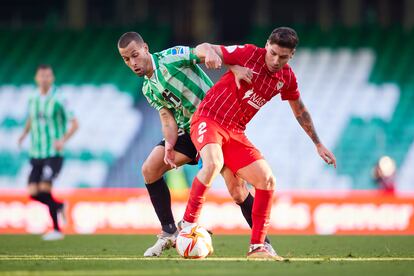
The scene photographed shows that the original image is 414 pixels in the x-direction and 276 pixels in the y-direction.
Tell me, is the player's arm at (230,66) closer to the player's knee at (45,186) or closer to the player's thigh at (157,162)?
the player's thigh at (157,162)

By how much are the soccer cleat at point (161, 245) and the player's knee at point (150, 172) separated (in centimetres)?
46

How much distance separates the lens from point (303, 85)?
1870cm

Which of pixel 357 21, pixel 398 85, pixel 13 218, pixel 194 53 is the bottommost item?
Result: pixel 13 218

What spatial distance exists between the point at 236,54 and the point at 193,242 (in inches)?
57.1

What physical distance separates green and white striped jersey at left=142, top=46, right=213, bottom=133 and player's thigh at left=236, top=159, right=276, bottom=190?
33.1 inches

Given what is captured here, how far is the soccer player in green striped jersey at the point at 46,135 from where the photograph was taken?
1124cm

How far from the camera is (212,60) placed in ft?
22.3

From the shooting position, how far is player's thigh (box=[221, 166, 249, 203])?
7398mm

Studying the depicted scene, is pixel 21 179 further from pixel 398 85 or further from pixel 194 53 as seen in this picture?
pixel 194 53

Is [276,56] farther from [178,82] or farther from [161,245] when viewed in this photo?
[161,245]

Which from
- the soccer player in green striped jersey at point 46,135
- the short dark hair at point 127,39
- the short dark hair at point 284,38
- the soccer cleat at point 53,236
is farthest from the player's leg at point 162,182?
the soccer player in green striped jersey at point 46,135

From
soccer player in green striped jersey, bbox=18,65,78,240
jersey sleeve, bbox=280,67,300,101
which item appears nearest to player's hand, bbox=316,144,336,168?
jersey sleeve, bbox=280,67,300,101

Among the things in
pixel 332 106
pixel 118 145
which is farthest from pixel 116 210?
pixel 332 106

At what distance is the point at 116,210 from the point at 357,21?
29.2ft
